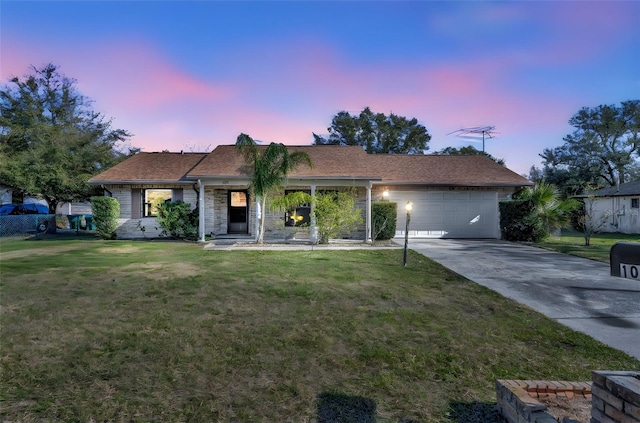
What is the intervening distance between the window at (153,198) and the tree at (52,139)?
589cm

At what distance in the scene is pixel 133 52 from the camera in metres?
12.1

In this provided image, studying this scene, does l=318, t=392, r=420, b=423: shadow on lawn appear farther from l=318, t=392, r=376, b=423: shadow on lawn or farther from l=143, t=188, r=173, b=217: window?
l=143, t=188, r=173, b=217: window

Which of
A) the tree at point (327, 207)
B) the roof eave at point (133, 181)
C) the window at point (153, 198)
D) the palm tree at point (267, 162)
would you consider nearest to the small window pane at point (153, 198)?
the window at point (153, 198)

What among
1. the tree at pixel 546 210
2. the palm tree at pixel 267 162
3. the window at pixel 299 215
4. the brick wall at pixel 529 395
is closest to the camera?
the brick wall at pixel 529 395

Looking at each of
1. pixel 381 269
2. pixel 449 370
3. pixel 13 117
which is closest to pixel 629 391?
pixel 449 370

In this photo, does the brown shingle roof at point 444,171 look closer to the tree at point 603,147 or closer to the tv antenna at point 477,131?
the tv antenna at point 477,131

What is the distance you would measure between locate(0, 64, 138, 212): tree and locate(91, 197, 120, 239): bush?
5.40 metres

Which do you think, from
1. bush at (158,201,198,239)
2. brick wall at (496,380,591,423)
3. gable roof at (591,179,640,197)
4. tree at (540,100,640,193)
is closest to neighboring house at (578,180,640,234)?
gable roof at (591,179,640,197)

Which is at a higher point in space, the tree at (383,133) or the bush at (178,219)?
the tree at (383,133)

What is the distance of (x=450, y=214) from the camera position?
15922 mm

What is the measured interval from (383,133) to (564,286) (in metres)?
32.5

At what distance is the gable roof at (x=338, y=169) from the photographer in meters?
14.3

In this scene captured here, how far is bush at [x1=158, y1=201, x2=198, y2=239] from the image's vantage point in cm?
1434

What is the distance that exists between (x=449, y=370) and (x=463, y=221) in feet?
45.6
